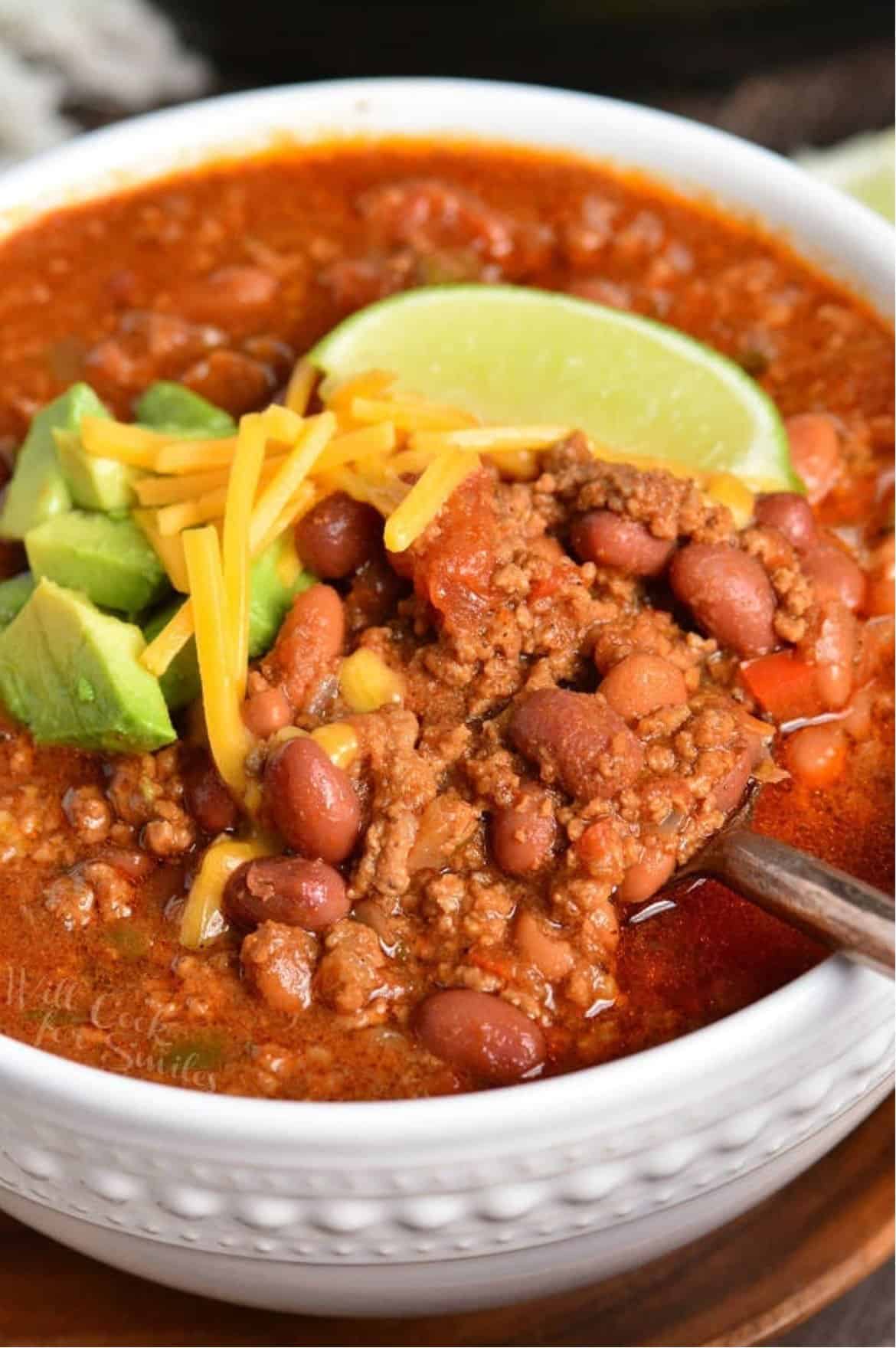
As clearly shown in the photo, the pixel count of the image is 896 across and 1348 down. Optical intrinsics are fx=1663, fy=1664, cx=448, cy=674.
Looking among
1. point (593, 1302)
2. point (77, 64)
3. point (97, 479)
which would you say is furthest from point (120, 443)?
point (77, 64)

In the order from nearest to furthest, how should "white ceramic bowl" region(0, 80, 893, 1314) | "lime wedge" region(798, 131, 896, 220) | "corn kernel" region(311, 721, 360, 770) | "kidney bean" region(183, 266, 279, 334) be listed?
"white ceramic bowl" region(0, 80, 893, 1314)
"corn kernel" region(311, 721, 360, 770)
"kidney bean" region(183, 266, 279, 334)
"lime wedge" region(798, 131, 896, 220)

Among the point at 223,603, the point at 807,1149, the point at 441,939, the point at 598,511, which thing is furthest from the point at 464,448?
the point at 807,1149

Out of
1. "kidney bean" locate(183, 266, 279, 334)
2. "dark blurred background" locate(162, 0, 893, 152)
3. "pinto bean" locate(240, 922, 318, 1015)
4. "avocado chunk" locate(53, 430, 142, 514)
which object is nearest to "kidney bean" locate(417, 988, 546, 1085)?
"pinto bean" locate(240, 922, 318, 1015)

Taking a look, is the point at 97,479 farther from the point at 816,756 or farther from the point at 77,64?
the point at 77,64

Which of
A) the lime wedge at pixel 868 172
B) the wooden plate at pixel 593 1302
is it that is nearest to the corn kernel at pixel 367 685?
the wooden plate at pixel 593 1302

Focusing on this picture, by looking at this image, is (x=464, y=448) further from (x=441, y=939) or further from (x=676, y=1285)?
(x=676, y=1285)

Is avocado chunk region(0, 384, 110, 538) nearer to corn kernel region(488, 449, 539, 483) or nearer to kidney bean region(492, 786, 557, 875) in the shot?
corn kernel region(488, 449, 539, 483)

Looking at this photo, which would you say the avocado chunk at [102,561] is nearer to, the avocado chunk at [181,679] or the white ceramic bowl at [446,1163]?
the avocado chunk at [181,679]

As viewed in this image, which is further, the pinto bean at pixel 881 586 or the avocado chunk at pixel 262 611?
the pinto bean at pixel 881 586
